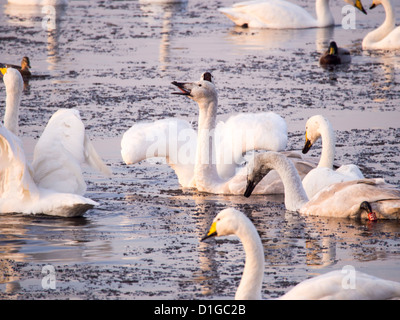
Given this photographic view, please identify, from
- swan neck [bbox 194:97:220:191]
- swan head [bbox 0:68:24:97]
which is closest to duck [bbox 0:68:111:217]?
swan head [bbox 0:68:24:97]

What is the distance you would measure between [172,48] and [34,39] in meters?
3.31

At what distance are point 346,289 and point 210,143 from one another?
200 inches

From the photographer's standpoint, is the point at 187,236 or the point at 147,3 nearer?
the point at 187,236

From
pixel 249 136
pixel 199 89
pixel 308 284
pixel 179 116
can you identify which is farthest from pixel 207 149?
pixel 308 284

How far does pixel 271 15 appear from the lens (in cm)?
2236

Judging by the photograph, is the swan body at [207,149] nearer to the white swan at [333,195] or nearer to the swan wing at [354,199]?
the white swan at [333,195]

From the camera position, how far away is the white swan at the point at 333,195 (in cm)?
846

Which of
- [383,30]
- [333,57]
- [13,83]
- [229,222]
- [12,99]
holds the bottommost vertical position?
[229,222]

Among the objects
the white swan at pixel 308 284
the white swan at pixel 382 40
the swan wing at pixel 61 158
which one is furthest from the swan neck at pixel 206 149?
the white swan at pixel 382 40

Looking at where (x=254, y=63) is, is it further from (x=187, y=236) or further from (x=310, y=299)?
(x=310, y=299)

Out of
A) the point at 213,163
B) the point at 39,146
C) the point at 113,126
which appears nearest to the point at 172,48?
the point at 113,126

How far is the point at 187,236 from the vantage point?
316 inches

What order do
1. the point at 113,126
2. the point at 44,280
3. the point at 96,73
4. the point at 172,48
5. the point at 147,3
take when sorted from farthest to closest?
1. the point at 147,3
2. the point at 172,48
3. the point at 96,73
4. the point at 113,126
5. the point at 44,280

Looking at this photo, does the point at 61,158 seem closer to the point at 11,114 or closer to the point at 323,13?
the point at 11,114
